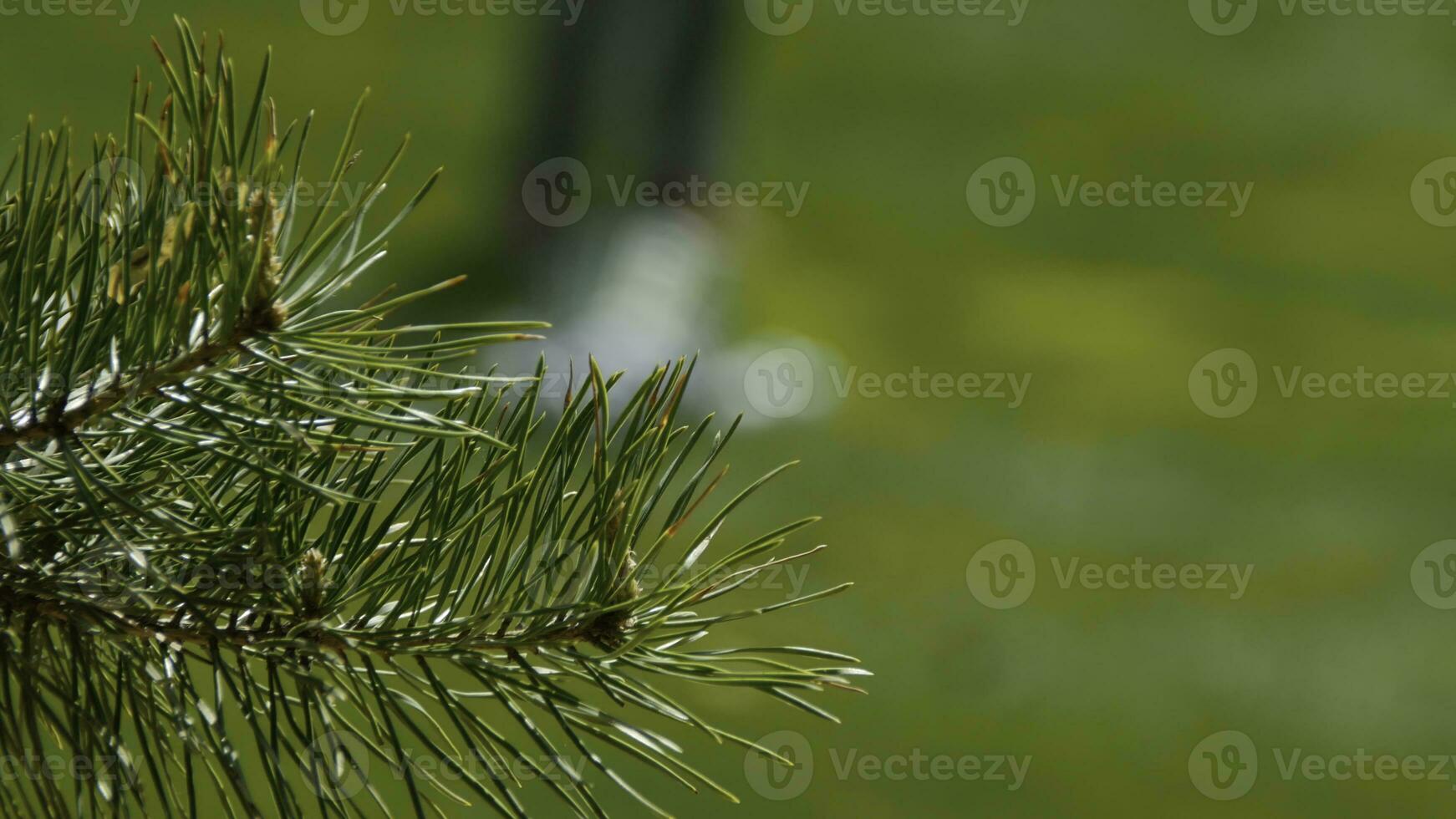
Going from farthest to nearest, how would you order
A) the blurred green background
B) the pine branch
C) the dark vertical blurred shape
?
the dark vertical blurred shape
the blurred green background
the pine branch

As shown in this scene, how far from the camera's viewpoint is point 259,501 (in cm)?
35

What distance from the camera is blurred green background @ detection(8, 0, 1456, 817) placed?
2.24 meters

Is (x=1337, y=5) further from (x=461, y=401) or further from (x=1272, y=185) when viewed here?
(x=461, y=401)

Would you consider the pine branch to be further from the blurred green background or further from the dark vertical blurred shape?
the dark vertical blurred shape

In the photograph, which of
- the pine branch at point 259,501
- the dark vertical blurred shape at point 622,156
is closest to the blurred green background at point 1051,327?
the dark vertical blurred shape at point 622,156

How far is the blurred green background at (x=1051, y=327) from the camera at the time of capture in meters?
2.24

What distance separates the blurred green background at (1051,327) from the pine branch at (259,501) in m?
1.59

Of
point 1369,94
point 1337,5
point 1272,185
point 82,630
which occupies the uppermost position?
point 1337,5

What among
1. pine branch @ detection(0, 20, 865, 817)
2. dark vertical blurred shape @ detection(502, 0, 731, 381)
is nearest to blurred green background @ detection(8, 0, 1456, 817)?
dark vertical blurred shape @ detection(502, 0, 731, 381)

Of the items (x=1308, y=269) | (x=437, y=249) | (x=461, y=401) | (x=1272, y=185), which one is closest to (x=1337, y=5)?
(x=1272, y=185)

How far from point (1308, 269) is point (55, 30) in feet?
12.7

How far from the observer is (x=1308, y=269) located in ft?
13.1

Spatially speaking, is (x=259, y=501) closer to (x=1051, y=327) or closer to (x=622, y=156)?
(x=622, y=156)

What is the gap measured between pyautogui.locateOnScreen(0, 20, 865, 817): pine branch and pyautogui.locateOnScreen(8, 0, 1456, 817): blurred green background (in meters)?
1.59
